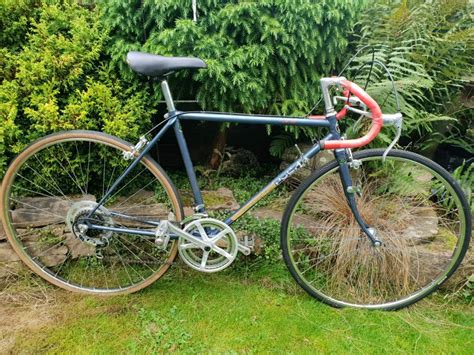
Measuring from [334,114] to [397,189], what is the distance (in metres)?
1.00

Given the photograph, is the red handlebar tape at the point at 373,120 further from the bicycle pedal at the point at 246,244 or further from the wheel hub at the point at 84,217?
the wheel hub at the point at 84,217

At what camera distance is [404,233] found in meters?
2.79

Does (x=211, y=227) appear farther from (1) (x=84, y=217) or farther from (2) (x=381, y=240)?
(2) (x=381, y=240)

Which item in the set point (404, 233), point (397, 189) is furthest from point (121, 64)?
point (404, 233)

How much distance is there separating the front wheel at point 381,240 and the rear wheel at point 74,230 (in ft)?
3.49

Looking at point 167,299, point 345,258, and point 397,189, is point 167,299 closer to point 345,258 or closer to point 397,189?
point 345,258

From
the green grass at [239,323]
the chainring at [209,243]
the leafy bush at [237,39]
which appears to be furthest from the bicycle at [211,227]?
the leafy bush at [237,39]

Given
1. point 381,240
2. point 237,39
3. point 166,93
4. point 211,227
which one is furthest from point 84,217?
point 381,240

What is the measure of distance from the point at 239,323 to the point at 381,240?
1139 mm

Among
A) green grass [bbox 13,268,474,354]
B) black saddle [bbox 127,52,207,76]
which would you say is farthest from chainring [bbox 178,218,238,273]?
black saddle [bbox 127,52,207,76]

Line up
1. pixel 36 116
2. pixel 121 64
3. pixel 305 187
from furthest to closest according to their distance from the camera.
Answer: pixel 121 64 → pixel 36 116 → pixel 305 187

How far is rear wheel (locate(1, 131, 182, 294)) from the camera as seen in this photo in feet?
8.73

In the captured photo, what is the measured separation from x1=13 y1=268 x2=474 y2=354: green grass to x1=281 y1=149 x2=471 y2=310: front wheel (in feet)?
0.48

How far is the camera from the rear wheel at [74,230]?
2660 millimetres
